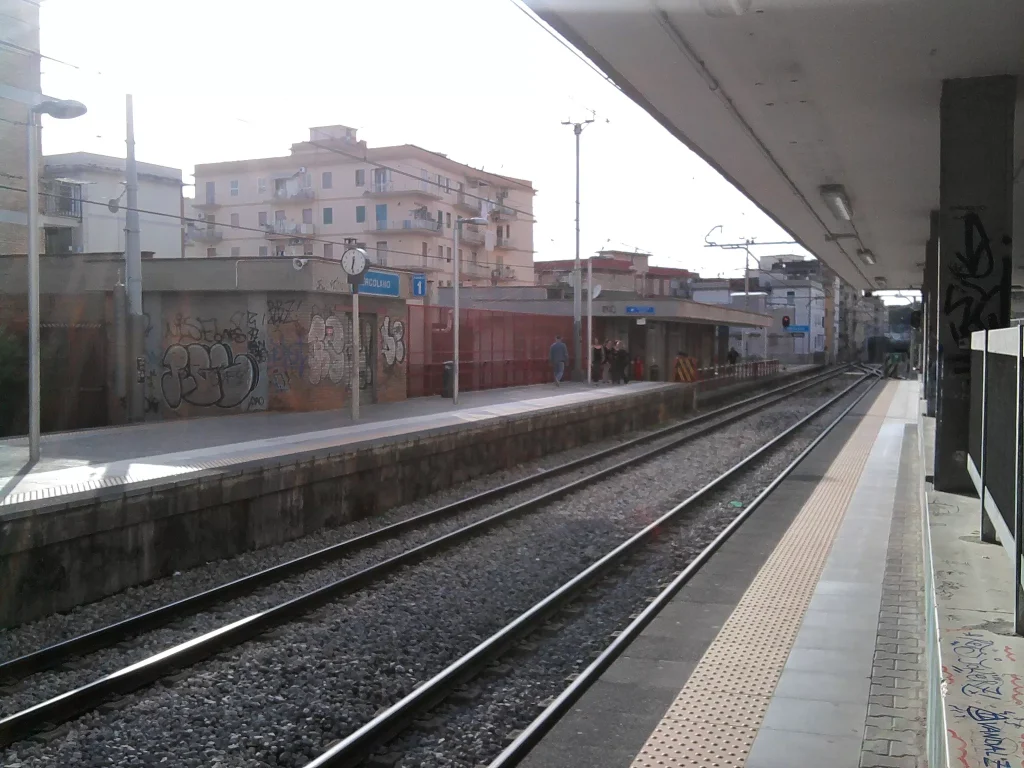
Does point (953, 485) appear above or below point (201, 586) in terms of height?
above

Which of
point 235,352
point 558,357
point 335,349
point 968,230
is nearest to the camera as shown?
point 968,230

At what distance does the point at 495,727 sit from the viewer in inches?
234

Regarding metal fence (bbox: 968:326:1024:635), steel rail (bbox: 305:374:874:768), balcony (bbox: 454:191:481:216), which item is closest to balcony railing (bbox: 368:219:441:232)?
balcony (bbox: 454:191:481:216)

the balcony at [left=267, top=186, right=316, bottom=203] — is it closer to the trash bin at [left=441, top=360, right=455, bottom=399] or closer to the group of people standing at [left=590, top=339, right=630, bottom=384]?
the group of people standing at [left=590, top=339, right=630, bottom=384]

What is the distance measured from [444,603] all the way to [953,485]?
4755 millimetres

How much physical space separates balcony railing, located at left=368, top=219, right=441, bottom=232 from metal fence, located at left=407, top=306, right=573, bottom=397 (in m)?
21.5

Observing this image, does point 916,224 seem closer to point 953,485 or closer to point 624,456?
point 624,456

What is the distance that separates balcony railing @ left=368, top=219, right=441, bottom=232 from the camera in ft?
181

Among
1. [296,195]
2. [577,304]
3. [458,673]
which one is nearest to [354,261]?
[458,673]

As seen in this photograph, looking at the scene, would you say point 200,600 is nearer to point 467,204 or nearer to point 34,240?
point 34,240

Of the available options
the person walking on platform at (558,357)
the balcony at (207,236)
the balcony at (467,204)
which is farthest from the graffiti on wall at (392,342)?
the balcony at (467,204)

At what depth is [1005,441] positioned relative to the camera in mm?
4055

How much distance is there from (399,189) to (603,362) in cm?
2570

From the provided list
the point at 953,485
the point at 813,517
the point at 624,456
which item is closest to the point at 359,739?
the point at 953,485
